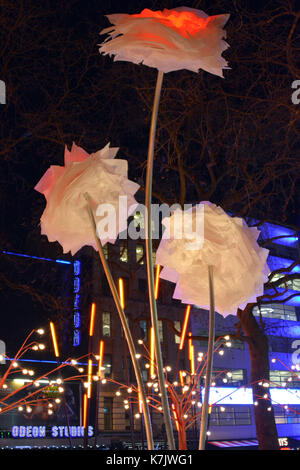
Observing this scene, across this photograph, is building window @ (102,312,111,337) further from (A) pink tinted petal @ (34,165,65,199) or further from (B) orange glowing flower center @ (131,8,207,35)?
(B) orange glowing flower center @ (131,8,207,35)

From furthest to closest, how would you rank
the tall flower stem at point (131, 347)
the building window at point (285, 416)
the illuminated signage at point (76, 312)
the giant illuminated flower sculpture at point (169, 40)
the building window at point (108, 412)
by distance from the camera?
the building window at point (285, 416), the building window at point (108, 412), the illuminated signage at point (76, 312), the giant illuminated flower sculpture at point (169, 40), the tall flower stem at point (131, 347)

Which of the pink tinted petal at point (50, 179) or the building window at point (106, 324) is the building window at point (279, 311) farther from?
the pink tinted petal at point (50, 179)

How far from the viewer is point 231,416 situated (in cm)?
3266

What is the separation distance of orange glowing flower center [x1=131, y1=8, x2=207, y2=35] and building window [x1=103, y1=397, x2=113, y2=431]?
2701cm

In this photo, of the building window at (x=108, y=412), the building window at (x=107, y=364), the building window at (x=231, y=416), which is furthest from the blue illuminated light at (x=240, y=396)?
the building window at (x=107, y=364)

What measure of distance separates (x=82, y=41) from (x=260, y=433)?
32.7 feet

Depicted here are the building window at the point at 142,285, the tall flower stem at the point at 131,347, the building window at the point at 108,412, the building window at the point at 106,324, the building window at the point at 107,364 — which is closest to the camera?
the tall flower stem at the point at 131,347

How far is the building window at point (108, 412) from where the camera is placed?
27.6 meters

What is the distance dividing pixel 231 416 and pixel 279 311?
10302mm

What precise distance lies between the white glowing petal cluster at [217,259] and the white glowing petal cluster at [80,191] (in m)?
0.34

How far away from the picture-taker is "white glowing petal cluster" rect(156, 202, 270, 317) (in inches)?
115

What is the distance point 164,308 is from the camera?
33.4m

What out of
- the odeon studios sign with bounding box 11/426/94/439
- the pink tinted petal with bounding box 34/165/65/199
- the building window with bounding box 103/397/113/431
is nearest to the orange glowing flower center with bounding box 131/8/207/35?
the pink tinted petal with bounding box 34/165/65/199
